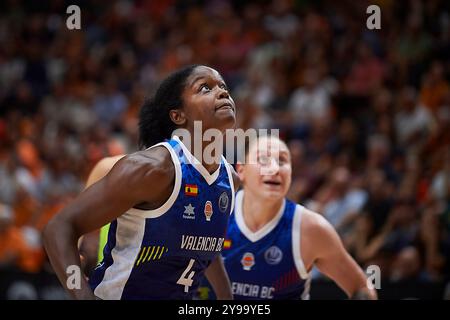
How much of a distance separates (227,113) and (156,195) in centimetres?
60

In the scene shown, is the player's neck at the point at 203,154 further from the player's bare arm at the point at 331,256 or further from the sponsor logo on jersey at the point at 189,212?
the player's bare arm at the point at 331,256

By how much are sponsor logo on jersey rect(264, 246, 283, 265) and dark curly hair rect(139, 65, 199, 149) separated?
4.44 feet

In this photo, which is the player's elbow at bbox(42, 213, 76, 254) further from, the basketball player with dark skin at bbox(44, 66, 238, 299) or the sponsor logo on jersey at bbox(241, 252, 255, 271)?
the sponsor logo on jersey at bbox(241, 252, 255, 271)

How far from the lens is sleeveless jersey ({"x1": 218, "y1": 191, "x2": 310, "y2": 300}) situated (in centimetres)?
492

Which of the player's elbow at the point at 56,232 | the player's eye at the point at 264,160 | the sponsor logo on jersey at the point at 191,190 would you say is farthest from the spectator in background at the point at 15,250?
the player's elbow at the point at 56,232

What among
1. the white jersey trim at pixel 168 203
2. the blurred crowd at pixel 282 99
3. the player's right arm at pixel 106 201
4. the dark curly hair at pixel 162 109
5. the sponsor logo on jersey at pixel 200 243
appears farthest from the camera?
the blurred crowd at pixel 282 99

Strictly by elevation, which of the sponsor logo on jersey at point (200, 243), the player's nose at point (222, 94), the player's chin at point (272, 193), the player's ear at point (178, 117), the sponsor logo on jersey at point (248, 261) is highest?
the player's nose at point (222, 94)

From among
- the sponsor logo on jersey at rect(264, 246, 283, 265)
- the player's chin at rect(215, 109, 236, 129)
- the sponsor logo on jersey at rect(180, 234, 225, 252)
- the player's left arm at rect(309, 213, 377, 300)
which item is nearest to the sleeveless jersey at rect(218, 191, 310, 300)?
the sponsor logo on jersey at rect(264, 246, 283, 265)

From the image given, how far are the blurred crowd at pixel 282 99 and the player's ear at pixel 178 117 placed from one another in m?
4.06

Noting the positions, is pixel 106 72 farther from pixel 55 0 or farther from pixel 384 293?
pixel 384 293

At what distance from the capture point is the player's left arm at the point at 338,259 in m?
4.76

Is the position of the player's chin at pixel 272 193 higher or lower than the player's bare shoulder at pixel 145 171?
lower

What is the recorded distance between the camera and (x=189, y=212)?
3.63m

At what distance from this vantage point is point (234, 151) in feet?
26.0
